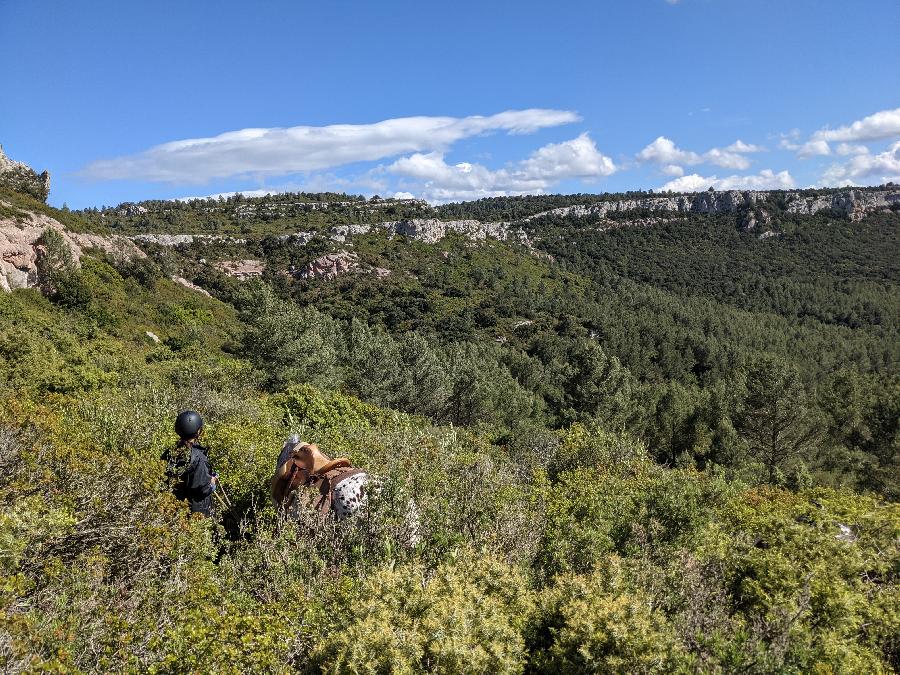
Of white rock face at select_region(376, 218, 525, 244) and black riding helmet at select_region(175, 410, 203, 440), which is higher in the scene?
white rock face at select_region(376, 218, 525, 244)

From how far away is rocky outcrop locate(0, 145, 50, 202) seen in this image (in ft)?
172

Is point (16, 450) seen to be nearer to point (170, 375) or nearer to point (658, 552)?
point (658, 552)

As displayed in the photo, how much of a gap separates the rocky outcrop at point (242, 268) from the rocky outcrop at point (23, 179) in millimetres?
30261

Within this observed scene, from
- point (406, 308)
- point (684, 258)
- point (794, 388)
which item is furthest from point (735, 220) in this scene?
point (794, 388)

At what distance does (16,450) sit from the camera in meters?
7.20

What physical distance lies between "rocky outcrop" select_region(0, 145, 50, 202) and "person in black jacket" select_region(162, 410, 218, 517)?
196 feet

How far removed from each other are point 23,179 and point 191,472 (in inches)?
2609

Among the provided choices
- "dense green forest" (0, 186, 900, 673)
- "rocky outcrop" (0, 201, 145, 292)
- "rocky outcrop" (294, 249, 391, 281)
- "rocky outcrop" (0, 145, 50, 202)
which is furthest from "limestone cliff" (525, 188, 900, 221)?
"dense green forest" (0, 186, 900, 673)

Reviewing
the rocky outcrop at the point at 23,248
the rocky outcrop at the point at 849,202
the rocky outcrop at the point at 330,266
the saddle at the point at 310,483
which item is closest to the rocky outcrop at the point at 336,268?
the rocky outcrop at the point at 330,266

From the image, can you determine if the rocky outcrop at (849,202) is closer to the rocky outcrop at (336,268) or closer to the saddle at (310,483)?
the rocky outcrop at (336,268)

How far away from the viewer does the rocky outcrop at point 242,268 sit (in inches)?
3447

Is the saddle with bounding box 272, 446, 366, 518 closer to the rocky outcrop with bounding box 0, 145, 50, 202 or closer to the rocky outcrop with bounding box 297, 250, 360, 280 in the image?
the rocky outcrop with bounding box 0, 145, 50, 202

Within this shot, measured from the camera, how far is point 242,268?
302ft

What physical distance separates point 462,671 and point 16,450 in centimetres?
733
